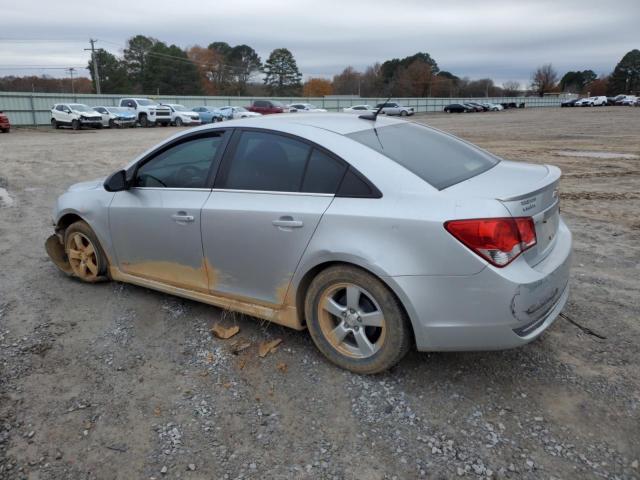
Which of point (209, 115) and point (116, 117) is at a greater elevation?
point (209, 115)

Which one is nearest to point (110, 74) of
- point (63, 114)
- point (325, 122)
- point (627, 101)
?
point (63, 114)

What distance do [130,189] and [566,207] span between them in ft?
21.8

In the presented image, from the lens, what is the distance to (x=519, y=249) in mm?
2877

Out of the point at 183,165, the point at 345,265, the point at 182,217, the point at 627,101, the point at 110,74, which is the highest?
the point at 110,74

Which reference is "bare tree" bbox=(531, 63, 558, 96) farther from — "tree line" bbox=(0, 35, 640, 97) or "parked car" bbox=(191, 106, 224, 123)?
"parked car" bbox=(191, 106, 224, 123)

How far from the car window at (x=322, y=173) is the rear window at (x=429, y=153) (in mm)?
247

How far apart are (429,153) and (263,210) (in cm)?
121

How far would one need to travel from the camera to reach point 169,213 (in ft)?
13.1

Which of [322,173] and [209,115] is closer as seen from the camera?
[322,173]

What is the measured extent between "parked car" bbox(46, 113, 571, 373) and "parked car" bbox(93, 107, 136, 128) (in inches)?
1235

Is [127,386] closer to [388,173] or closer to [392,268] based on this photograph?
[392,268]

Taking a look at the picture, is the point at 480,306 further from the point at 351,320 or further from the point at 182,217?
the point at 182,217

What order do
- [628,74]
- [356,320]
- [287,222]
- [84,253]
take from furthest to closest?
[628,74], [84,253], [287,222], [356,320]

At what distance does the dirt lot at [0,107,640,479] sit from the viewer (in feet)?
8.59
